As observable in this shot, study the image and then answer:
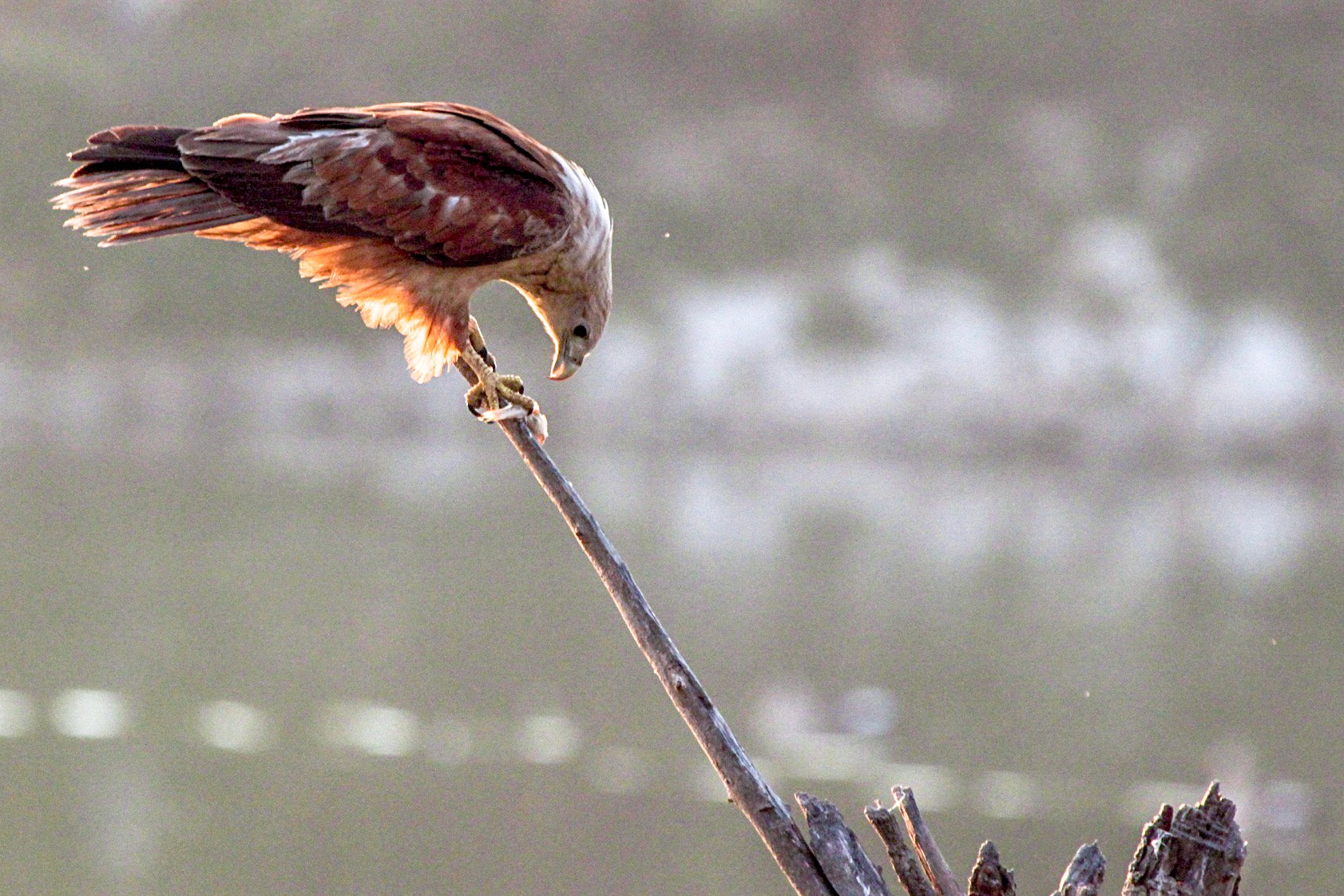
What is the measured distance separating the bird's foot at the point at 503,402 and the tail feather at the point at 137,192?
0.29 metres

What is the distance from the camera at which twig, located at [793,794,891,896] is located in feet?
3.72

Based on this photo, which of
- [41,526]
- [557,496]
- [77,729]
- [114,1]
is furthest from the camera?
[114,1]

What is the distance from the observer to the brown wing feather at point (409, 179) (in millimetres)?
1561

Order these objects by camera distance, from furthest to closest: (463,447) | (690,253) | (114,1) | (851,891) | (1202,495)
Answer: (114,1)
(690,253)
(463,447)
(1202,495)
(851,891)

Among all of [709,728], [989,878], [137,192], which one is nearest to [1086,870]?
[989,878]

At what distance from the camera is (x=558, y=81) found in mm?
12125

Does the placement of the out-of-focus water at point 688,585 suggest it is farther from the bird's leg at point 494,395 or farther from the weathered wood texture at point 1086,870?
the weathered wood texture at point 1086,870

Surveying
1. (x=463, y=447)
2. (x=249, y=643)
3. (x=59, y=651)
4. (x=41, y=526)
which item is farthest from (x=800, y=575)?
(x=463, y=447)

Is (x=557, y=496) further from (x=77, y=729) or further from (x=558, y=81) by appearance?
(x=558, y=81)

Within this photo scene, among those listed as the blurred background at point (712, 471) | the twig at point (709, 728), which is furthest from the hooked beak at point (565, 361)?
the blurred background at point (712, 471)

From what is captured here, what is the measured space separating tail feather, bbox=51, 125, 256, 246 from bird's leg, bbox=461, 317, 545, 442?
279mm

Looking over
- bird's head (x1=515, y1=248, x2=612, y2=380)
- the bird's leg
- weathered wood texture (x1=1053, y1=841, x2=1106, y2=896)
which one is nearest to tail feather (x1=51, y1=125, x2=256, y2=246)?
→ the bird's leg

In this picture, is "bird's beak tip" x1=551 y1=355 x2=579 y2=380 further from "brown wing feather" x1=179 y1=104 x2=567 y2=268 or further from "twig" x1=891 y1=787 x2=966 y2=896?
"twig" x1=891 y1=787 x2=966 y2=896

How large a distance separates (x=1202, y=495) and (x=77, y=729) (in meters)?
6.75
